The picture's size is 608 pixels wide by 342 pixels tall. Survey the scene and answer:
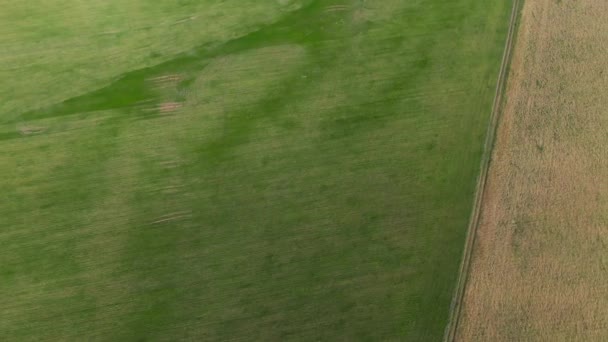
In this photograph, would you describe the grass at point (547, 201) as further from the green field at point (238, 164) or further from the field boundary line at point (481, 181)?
the green field at point (238, 164)

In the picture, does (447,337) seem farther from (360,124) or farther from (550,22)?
(550,22)

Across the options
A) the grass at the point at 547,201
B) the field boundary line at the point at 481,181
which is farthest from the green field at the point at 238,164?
the grass at the point at 547,201

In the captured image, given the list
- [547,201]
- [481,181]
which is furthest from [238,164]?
[547,201]

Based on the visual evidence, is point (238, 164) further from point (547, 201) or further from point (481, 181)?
point (547, 201)

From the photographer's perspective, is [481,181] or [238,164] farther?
[481,181]

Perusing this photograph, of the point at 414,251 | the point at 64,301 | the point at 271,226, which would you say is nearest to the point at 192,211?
the point at 271,226

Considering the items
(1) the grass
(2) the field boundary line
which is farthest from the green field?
(1) the grass
